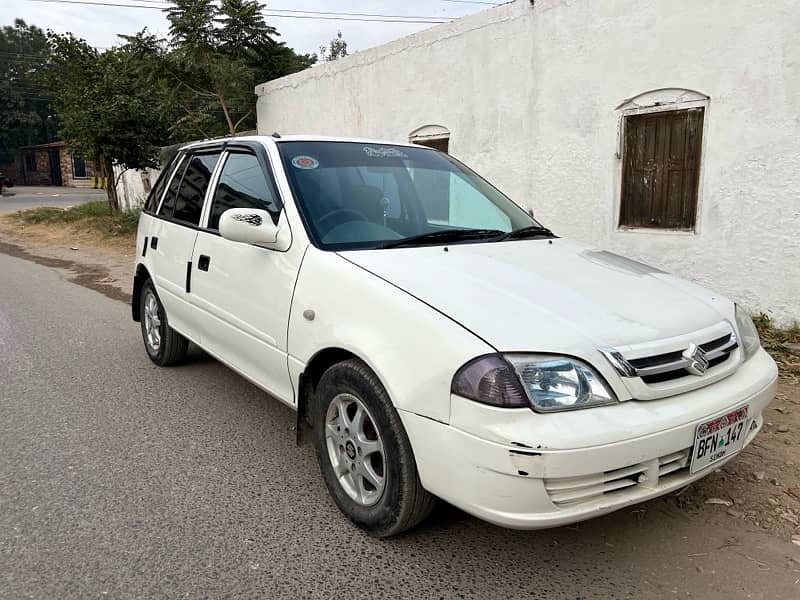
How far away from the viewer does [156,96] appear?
15.3 meters

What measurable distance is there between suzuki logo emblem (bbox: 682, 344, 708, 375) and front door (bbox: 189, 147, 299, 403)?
1747 mm

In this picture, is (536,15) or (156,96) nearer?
(536,15)

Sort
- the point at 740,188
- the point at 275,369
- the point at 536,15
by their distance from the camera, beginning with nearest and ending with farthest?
the point at 275,369 < the point at 740,188 < the point at 536,15

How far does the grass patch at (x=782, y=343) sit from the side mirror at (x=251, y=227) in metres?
3.97

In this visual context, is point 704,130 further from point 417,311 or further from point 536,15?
point 417,311

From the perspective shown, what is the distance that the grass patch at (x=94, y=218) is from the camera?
1572 cm

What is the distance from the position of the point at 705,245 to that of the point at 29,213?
20.5 metres

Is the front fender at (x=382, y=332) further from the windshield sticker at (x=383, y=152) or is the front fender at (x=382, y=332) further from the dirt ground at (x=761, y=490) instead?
the dirt ground at (x=761, y=490)

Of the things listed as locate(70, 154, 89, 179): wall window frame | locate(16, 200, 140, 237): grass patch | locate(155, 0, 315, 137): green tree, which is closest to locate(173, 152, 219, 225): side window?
locate(155, 0, 315, 137): green tree

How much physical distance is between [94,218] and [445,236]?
55.3 ft

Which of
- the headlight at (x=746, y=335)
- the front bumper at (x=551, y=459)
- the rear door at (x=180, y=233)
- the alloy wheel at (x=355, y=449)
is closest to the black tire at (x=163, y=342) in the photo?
the rear door at (x=180, y=233)

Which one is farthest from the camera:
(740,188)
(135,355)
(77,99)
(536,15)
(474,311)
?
(77,99)

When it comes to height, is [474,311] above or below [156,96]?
below

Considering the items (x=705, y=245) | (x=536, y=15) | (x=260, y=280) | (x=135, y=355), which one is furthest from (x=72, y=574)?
(x=536, y=15)
